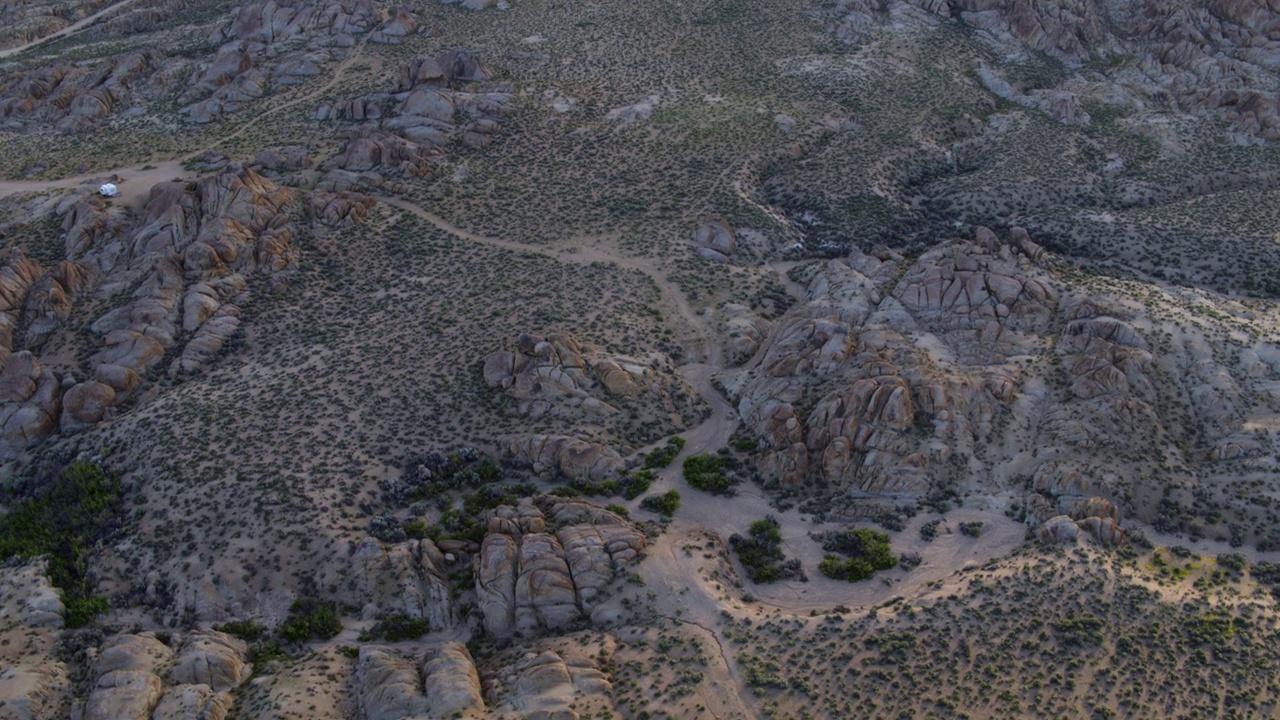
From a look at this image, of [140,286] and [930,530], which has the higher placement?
[140,286]

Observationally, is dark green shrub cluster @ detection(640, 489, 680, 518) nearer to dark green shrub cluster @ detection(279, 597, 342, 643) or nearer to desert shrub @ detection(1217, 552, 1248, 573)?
dark green shrub cluster @ detection(279, 597, 342, 643)

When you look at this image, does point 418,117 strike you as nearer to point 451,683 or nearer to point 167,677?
point 167,677


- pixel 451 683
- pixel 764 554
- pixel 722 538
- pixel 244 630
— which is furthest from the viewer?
pixel 722 538

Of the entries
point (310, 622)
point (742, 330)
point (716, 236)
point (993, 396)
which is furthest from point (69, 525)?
point (993, 396)

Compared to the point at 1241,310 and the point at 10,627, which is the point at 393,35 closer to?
the point at 10,627

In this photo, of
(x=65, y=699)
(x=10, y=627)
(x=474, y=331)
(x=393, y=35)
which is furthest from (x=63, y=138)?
(x=65, y=699)

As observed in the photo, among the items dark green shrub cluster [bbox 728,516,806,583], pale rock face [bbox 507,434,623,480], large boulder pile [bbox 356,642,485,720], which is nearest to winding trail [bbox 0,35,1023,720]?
dark green shrub cluster [bbox 728,516,806,583]
